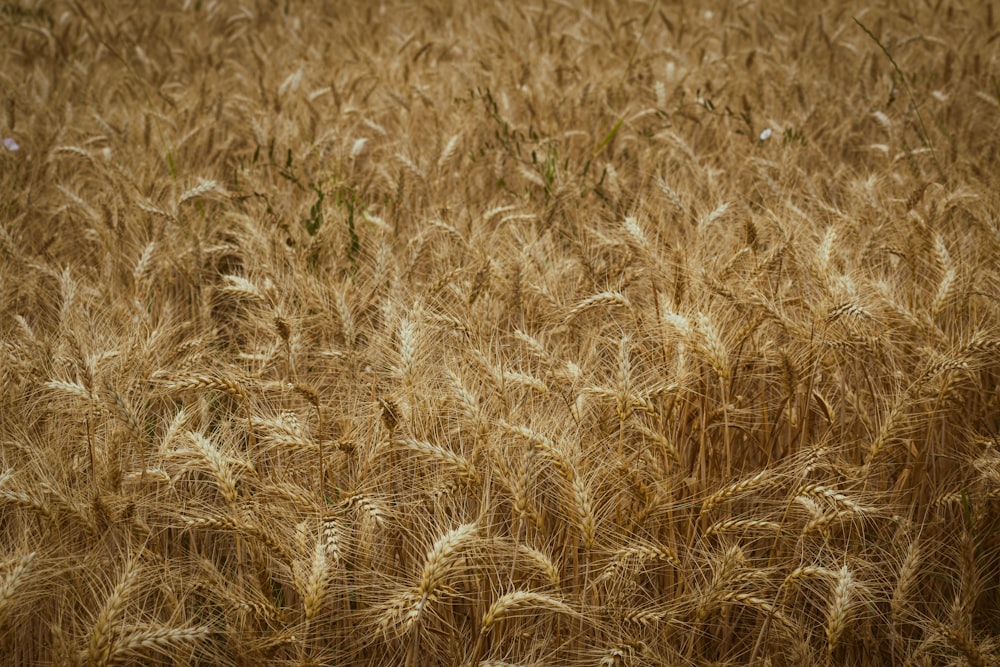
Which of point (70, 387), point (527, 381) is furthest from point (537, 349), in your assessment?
point (70, 387)

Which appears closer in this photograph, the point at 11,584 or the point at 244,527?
the point at 11,584

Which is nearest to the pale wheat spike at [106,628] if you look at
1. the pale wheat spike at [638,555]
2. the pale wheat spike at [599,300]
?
the pale wheat spike at [638,555]

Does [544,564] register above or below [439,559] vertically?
below

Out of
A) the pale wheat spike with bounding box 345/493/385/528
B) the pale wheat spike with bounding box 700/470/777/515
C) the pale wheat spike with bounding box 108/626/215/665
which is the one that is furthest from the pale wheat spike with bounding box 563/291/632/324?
the pale wheat spike with bounding box 108/626/215/665

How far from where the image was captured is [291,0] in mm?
6676

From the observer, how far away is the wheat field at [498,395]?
135 cm

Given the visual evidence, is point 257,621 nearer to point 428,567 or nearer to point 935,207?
point 428,567

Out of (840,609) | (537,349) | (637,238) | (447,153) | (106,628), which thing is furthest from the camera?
(447,153)

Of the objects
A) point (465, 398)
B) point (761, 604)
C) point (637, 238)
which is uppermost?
point (465, 398)

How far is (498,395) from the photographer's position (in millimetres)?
1586

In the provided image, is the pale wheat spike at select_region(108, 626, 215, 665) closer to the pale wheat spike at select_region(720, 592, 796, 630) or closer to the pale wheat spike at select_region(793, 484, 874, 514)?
the pale wheat spike at select_region(720, 592, 796, 630)

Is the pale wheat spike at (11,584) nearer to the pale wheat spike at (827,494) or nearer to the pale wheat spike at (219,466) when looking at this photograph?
the pale wheat spike at (219,466)

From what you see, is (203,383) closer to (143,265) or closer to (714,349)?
(143,265)

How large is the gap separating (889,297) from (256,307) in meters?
1.82
